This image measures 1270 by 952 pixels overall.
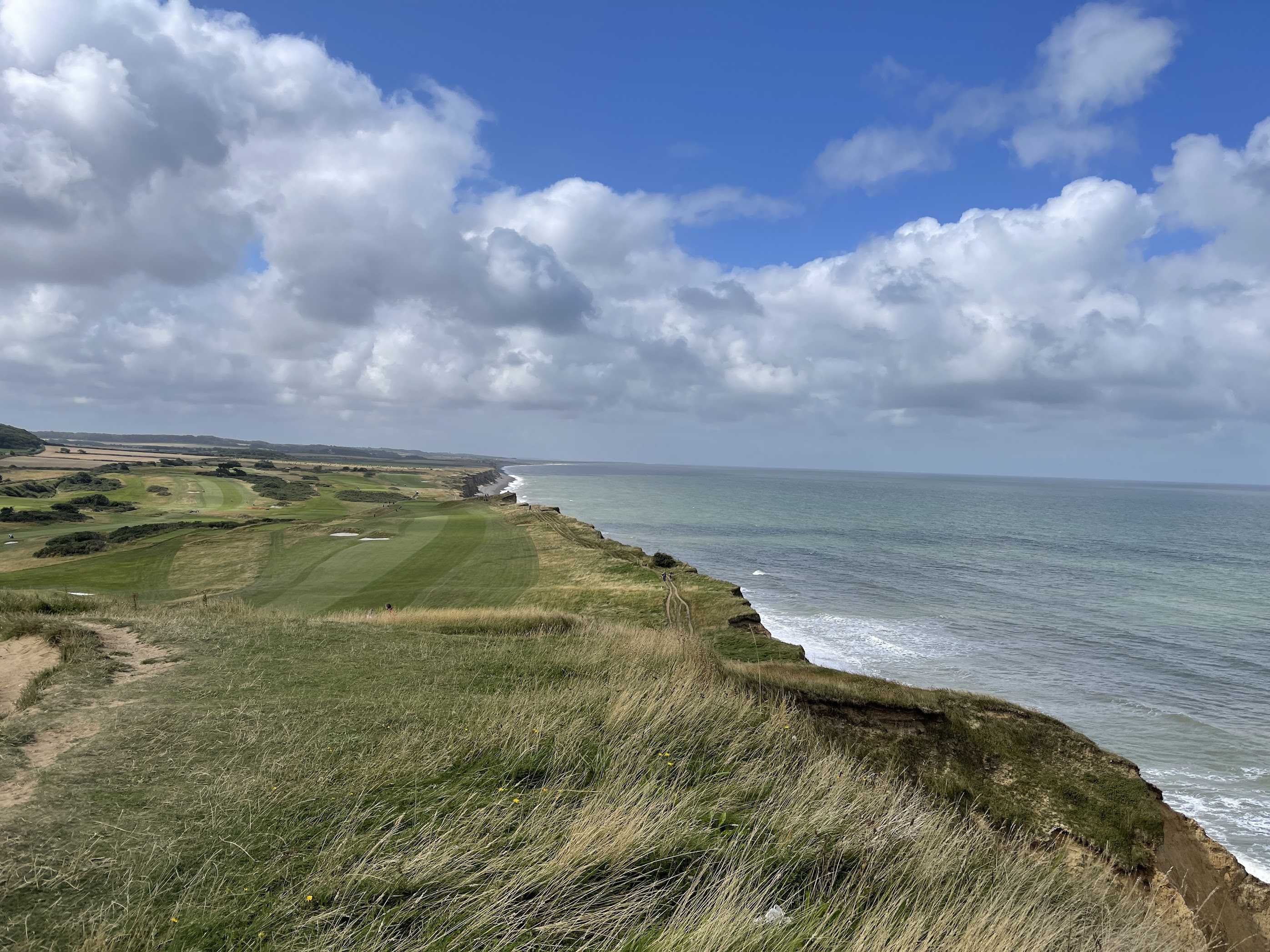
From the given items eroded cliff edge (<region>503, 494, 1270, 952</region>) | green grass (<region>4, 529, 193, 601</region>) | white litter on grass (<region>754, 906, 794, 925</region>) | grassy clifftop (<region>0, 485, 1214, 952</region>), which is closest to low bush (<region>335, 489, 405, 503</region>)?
green grass (<region>4, 529, 193, 601</region>)

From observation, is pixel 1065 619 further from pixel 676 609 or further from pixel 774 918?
pixel 774 918

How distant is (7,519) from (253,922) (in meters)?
67.9

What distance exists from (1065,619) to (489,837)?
44.1m

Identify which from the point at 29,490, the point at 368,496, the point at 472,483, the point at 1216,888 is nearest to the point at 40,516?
the point at 29,490

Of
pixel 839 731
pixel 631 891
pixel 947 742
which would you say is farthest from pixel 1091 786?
pixel 631 891

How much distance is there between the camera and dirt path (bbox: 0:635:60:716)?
10.4 meters

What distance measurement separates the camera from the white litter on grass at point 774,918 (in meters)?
5.14

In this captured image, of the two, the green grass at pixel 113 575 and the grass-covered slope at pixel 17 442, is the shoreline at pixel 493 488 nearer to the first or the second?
the green grass at pixel 113 575

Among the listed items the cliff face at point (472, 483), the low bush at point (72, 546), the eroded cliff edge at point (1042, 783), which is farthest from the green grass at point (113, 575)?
the cliff face at point (472, 483)

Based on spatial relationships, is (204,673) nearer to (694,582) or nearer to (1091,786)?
(1091,786)

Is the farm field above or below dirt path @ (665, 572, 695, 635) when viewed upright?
below

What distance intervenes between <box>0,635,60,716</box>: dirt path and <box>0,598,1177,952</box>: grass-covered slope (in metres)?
1.31

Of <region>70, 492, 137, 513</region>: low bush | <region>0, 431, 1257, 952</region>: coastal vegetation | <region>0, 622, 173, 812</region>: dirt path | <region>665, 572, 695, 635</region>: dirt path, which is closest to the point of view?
<region>0, 431, 1257, 952</region>: coastal vegetation

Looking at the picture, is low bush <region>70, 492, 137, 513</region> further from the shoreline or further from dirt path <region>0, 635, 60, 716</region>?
the shoreline
